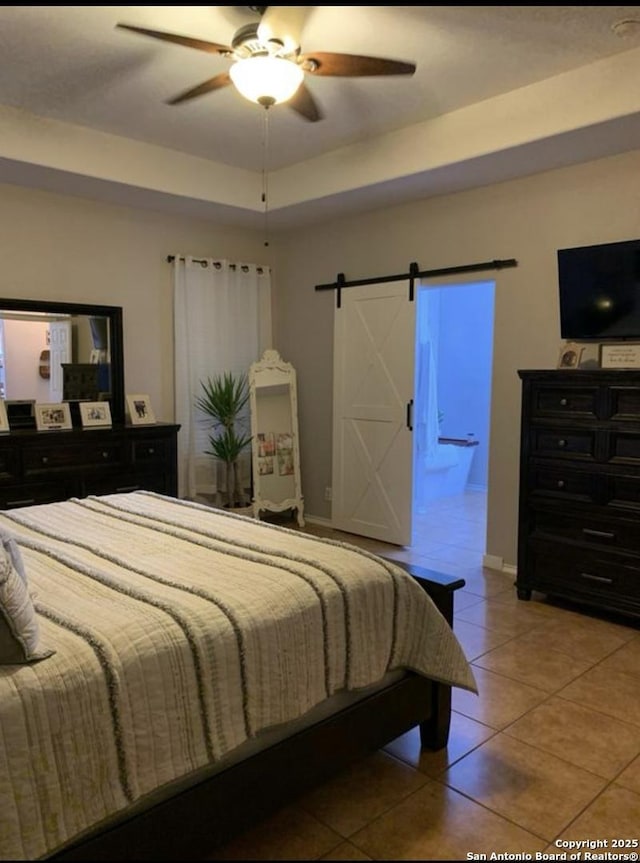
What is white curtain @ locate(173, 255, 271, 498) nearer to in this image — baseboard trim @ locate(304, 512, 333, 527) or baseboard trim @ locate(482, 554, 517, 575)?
baseboard trim @ locate(304, 512, 333, 527)

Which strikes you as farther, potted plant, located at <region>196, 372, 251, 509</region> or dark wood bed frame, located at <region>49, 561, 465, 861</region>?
potted plant, located at <region>196, 372, 251, 509</region>

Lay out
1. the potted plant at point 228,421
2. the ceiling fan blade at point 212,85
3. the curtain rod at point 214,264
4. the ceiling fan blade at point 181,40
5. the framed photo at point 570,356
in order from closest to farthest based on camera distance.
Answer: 1. the ceiling fan blade at point 181,40
2. the ceiling fan blade at point 212,85
3. the framed photo at point 570,356
4. the curtain rod at point 214,264
5. the potted plant at point 228,421

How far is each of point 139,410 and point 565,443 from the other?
3.01 m

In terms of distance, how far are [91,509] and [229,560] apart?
1.08m

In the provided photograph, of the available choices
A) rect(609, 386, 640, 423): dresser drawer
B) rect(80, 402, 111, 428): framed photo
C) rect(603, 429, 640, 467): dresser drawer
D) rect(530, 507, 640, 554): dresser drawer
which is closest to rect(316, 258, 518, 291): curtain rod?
rect(609, 386, 640, 423): dresser drawer

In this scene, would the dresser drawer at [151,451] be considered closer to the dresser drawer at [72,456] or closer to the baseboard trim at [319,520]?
the dresser drawer at [72,456]

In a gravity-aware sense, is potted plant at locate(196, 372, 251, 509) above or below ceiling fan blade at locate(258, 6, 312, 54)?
below

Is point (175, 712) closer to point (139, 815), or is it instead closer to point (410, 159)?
point (139, 815)

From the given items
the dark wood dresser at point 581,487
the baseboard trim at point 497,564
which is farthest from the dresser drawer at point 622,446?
the baseboard trim at point 497,564

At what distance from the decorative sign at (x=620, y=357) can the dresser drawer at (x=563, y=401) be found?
0.28 metres

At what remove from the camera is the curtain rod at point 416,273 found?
165 inches

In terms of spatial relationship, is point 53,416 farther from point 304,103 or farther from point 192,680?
point 192,680

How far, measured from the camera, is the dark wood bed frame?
143cm

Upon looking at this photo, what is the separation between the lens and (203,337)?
206 inches
